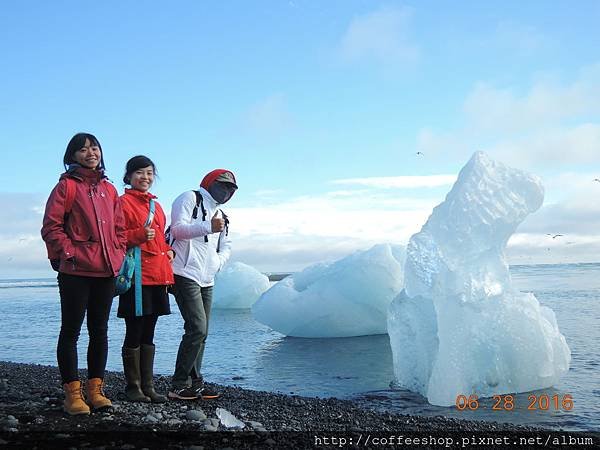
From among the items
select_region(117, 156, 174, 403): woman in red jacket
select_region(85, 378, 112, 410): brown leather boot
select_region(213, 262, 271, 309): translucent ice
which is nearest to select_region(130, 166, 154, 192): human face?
select_region(117, 156, 174, 403): woman in red jacket

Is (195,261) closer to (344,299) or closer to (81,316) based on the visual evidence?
(81,316)

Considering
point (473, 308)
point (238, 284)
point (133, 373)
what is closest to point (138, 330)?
point (133, 373)

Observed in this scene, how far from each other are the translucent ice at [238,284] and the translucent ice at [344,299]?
259 inches

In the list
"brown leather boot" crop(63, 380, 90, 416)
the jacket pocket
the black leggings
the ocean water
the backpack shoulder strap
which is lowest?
the ocean water

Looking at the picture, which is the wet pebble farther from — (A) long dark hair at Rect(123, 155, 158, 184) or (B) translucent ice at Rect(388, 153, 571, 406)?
(B) translucent ice at Rect(388, 153, 571, 406)

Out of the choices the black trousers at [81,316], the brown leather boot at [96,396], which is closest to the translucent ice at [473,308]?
the brown leather boot at [96,396]

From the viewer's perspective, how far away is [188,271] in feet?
12.8

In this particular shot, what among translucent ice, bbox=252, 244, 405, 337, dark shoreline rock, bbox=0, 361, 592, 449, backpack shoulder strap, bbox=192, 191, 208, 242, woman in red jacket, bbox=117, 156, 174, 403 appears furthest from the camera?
translucent ice, bbox=252, 244, 405, 337

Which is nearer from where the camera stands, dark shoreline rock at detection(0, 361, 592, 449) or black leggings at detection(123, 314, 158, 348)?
dark shoreline rock at detection(0, 361, 592, 449)

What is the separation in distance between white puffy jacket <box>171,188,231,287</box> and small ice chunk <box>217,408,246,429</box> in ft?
3.09

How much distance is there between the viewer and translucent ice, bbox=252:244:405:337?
417 inches

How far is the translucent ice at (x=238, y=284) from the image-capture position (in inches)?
711

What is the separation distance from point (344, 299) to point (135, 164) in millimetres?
7468

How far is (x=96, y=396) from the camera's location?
3330 millimetres
